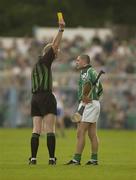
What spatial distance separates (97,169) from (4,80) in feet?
76.0

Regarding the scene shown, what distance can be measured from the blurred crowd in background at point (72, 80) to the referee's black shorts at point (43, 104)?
20.1 m

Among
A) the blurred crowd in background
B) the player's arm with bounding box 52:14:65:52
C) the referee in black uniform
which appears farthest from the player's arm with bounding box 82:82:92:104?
the blurred crowd in background

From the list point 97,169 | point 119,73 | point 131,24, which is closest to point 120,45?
point 119,73

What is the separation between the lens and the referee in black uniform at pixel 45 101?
20.2 m

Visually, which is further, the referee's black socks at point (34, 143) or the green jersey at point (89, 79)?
the green jersey at point (89, 79)

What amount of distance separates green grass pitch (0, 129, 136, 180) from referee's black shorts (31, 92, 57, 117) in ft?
3.21

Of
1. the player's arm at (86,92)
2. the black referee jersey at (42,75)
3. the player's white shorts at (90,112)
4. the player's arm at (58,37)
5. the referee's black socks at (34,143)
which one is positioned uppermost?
the player's arm at (58,37)

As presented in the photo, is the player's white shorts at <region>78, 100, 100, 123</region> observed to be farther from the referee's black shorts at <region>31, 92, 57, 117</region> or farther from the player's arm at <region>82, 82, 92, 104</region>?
the referee's black shorts at <region>31, 92, 57, 117</region>

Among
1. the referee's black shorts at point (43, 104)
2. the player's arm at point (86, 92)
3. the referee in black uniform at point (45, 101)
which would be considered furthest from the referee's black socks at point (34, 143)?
the player's arm at point (86, 92)

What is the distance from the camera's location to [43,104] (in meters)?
20.3

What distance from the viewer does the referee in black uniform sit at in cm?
2025

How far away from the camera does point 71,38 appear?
146ft

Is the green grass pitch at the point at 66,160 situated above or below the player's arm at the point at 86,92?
below

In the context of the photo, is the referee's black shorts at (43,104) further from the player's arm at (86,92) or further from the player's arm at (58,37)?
the player's arm at (58,37)
